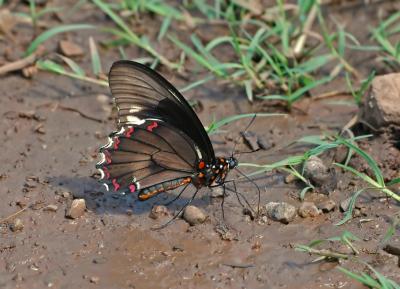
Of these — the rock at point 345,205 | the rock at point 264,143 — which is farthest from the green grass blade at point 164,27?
the rock at point 345,205

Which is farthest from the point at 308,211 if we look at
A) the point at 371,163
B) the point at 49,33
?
the point at 49,33

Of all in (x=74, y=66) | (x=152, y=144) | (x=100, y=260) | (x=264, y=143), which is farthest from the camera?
(x=74, y=66)

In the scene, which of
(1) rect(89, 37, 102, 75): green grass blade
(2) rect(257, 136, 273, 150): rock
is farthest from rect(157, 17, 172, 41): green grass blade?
(2) rect(257, 136, 273, 150): rock

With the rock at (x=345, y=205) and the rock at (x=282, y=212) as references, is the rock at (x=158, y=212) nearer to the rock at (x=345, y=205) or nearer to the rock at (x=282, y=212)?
the rock at (x=282, y=212)

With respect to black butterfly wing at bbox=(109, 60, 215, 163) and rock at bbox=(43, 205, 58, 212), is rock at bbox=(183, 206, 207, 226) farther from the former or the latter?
rock at bbox=(43, 205, 58, 212)

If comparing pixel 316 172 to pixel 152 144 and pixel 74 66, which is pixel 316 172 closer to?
pixel 152 144

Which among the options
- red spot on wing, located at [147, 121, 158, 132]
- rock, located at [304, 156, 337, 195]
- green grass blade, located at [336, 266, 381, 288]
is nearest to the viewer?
green grass blade, located at [336, 266, 381, 288]
